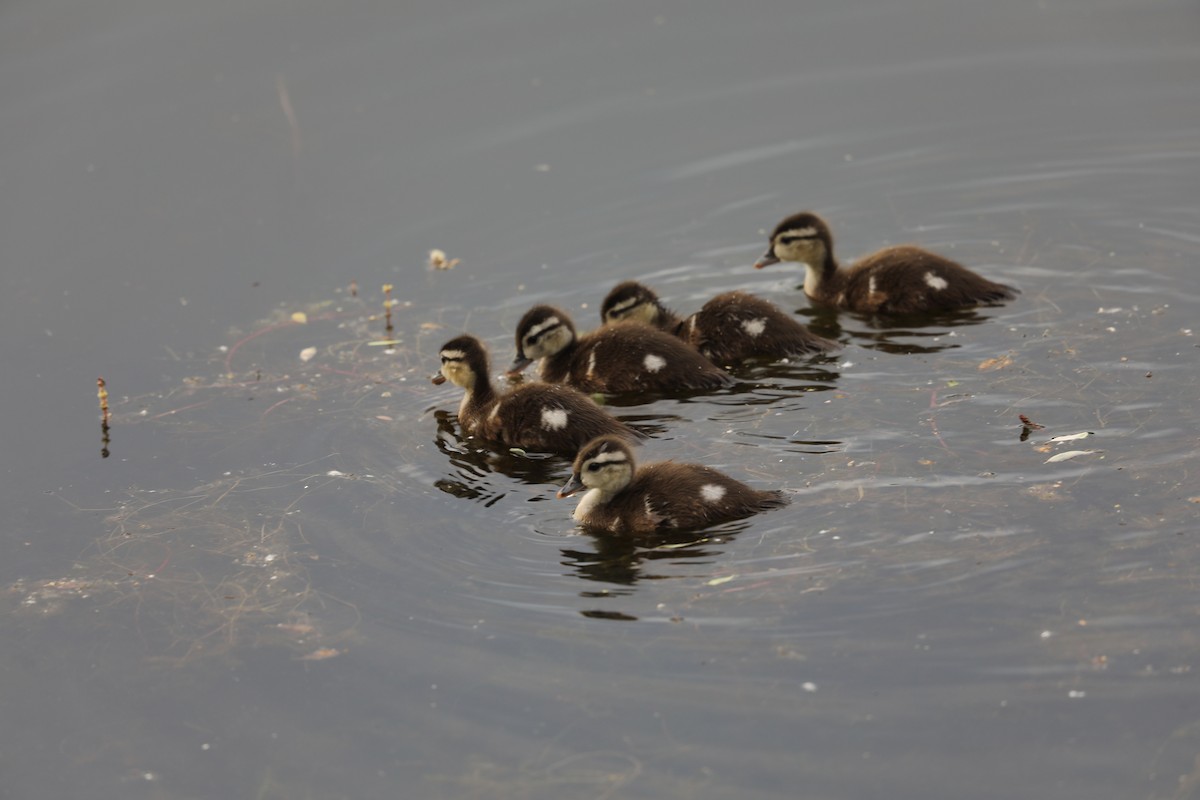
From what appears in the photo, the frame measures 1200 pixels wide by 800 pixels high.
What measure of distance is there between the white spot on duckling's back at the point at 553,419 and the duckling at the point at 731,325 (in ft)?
4.18

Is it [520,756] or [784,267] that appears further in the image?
[784,267]

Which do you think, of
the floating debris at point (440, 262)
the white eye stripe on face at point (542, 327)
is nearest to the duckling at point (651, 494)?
the white eye stripe on face at point (542, 327)

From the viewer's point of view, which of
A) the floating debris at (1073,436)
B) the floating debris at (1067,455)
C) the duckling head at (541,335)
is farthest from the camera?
the duckling head at (541,335)

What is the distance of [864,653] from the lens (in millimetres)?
6145

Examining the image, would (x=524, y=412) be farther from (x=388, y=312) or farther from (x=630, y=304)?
(x=388, y=312)

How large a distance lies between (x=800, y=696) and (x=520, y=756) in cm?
110

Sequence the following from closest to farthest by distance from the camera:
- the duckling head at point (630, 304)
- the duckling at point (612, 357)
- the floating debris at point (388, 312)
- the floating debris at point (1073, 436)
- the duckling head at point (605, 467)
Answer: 1. the duckling head at point (605, 467)
2. the floating debris at point (1073, 436)
3. the duckling at point (612, 357)
4. the duckling head at point (630, 304)
5. the floating debris at point (388, 312)

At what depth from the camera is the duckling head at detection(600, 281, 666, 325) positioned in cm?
950

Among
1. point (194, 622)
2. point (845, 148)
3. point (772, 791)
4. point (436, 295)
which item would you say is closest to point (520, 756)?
point (772, 791)

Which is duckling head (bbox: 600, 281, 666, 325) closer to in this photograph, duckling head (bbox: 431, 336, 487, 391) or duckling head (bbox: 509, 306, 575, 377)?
duckling head (bbox: 509, 306, 575, 377)

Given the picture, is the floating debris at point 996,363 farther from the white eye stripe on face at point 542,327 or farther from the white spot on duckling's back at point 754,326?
the white eye stripe on face at point 542,327

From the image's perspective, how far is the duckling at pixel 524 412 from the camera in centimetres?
836

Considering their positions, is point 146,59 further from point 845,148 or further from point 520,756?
point 520,756

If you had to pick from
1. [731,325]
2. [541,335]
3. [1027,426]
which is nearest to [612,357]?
[541,335]
